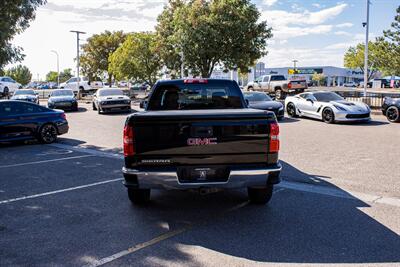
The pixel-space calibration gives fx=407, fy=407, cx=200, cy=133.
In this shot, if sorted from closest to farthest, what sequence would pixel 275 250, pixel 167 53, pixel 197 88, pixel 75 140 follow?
pixel 275 250 < pixel 197 88 < pixel 75 140 < pixel 167 53

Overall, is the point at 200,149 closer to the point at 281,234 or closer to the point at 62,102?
the point at 281,234

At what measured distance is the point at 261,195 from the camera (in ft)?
19.2

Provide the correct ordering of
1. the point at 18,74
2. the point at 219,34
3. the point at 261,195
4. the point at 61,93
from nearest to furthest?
A: the point at 261,195
the point at 61,93
the point at 219,34
the point at 18,74

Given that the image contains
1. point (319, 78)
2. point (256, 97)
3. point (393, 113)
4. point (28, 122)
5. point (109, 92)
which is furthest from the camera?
point (319, 78)

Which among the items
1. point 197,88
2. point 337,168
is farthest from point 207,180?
point 337,168

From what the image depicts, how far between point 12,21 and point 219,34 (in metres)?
18.7

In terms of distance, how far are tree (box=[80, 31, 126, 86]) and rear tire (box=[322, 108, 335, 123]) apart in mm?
46586

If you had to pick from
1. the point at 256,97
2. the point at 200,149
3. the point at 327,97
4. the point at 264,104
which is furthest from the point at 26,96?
the point at 200,149

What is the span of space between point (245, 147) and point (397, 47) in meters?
29.3

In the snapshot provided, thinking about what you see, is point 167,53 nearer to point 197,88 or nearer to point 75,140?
point 75,140

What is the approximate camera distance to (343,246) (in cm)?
436

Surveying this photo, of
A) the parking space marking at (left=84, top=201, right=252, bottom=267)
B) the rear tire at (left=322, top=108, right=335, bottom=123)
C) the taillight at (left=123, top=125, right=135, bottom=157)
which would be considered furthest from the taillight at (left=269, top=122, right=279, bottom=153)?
the rear tire at (left=322, top=108, right=335, bottom=123)

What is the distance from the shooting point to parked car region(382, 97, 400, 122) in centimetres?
1714

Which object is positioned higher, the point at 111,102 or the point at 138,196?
the point at 111,102
